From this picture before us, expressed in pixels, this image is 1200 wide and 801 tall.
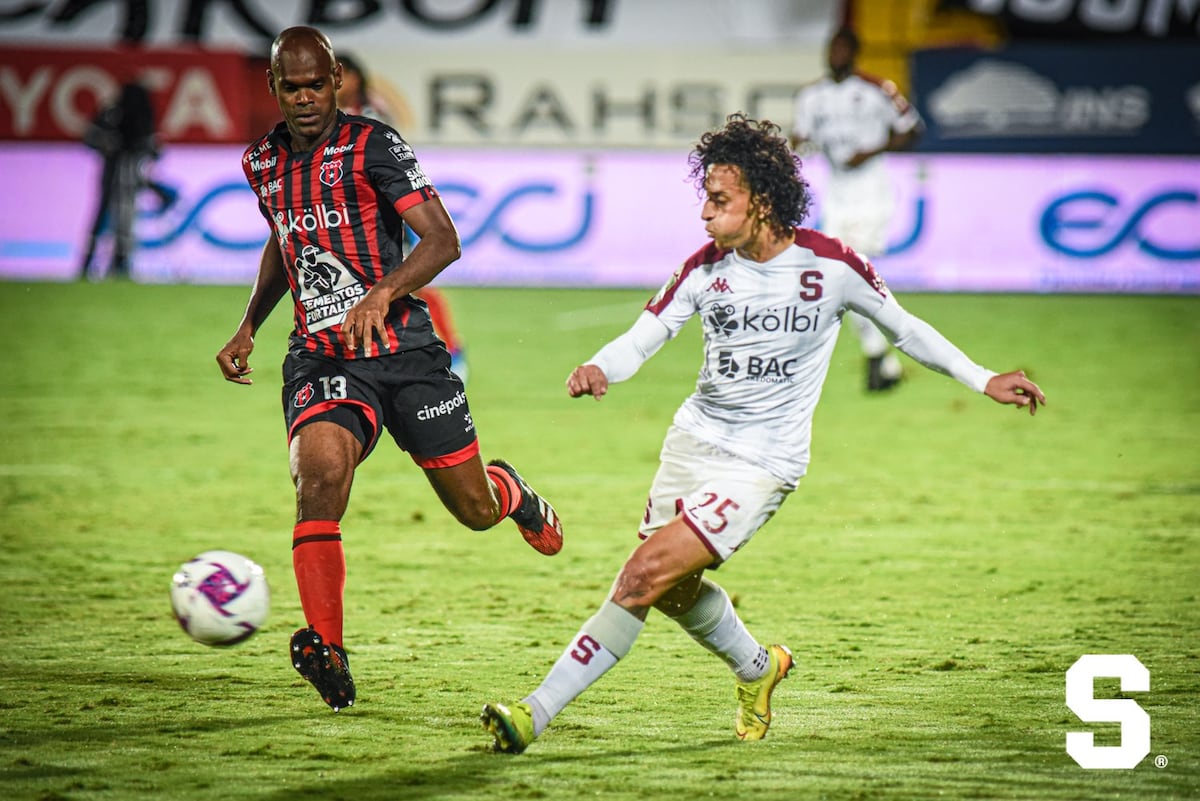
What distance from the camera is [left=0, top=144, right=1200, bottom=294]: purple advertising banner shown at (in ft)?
68.3

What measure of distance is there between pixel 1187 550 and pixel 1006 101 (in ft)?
50.1

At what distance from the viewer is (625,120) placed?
24.3m

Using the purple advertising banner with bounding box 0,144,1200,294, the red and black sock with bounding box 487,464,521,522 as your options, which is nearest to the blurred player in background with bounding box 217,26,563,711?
the red and black sock with bounding box 487,464,521,522

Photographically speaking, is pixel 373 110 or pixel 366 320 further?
pixel 373 110

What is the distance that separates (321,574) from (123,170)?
57.8 ft

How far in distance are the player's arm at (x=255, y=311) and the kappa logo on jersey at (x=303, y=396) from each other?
0.37 meters

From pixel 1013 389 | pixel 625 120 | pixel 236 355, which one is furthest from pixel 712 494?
pixel 625 120

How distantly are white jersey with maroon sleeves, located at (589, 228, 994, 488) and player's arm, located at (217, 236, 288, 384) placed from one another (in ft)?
5.11

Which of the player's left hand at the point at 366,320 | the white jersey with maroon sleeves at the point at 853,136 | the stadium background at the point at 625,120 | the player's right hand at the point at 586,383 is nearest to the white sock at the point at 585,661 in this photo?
the player's right hand at the point at 586,383

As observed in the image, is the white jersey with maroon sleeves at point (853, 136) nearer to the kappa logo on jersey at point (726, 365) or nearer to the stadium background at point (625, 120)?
the stadium background at point (625, 120)

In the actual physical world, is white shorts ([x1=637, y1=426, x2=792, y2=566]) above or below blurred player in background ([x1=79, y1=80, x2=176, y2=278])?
above

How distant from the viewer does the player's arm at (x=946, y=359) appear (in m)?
5.07

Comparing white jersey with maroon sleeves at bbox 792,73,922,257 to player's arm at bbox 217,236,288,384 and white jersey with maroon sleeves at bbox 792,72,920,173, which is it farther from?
player's arm at bbox 217,236,288,384

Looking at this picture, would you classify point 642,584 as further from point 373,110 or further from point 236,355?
point 373,110
